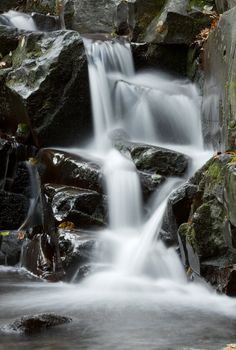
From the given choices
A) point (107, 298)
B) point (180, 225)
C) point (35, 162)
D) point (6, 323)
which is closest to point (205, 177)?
point (180, 225)

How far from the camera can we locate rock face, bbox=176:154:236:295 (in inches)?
217

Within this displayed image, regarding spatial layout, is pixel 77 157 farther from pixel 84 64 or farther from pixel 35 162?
pixel 84 64

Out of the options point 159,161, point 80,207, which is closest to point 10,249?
point 80,207

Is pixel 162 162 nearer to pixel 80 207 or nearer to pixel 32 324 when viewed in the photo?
pixel 80 207

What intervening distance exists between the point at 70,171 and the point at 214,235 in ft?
10.8

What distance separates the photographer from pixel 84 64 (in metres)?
10.1

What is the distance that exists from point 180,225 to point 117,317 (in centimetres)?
200

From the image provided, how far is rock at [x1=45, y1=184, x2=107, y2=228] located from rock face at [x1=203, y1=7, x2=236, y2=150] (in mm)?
2093

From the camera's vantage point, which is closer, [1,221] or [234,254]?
[234,254]

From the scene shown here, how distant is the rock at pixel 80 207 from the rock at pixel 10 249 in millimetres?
1052

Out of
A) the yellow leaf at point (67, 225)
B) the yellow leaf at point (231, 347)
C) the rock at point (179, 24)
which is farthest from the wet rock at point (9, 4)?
the yellow leaf at point (231, 347)

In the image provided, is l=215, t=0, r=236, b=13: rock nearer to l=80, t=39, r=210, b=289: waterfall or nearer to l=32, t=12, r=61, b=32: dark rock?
l=80, t=39, r=210, b=289: waterfall

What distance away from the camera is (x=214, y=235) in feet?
19.2

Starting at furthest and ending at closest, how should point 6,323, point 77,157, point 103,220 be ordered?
point 77,157
point 103,220
point 6,323
